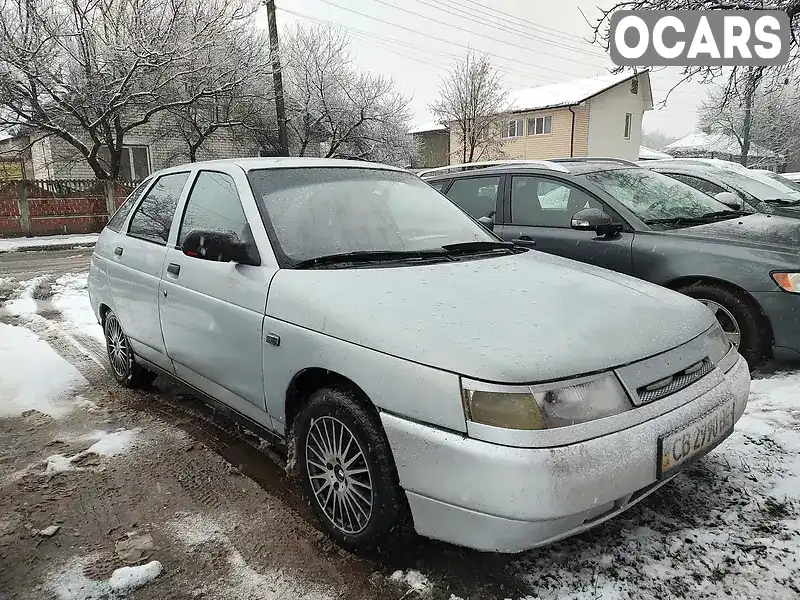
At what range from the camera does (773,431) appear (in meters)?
3.32

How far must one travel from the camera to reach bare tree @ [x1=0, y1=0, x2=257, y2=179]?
Answer: 17.0 m

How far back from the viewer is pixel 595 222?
4.61 m

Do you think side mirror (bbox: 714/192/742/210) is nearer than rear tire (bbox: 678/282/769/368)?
No

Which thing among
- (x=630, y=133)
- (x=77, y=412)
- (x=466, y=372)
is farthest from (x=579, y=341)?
(x=630, y=133)

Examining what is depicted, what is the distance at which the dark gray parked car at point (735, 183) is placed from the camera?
7453 mm

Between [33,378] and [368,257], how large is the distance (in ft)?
11.9

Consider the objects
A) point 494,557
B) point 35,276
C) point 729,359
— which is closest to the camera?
point 494,557

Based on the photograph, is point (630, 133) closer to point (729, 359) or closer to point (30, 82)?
point (30, 82)

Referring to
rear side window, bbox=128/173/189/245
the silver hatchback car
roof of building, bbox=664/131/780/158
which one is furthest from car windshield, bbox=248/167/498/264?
roof of building, bbox=664/131/780/158

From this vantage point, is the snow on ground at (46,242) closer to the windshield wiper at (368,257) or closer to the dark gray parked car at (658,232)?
the dark gray parked car at (658,232)

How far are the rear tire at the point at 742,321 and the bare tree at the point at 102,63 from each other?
17.6m

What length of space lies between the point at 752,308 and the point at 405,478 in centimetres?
329

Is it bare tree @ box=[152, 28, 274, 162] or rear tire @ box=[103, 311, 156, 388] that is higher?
bare tree @ box=[152, 28, 274, 162]

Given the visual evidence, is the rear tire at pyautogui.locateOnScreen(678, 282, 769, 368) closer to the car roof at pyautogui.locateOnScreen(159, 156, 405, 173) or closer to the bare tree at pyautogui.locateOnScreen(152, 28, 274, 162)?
the car roof at pyautogui.locateOnScreen(159, 156, 405, 173)
